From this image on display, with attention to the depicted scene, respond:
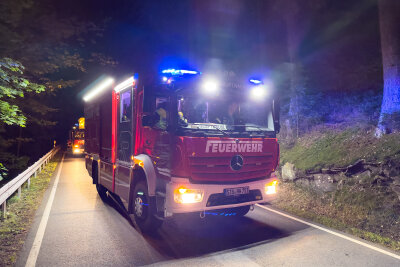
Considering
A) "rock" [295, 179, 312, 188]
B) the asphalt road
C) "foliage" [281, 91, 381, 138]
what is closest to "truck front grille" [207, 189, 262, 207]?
the asphalt road

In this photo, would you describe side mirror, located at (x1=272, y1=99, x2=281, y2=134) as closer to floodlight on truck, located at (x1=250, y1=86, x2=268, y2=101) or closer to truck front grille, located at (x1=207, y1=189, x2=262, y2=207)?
floodlight on truck, located at (x1=250, y1=86, x2=268, y2=101)

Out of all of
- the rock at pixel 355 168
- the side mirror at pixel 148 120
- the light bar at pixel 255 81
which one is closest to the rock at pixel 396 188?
the rock at pixel 355 168

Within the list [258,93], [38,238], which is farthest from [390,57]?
Result: [38,238]

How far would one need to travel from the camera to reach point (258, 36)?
53.8 feet

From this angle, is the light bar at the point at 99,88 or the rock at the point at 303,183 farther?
the rock at the point at 303,183

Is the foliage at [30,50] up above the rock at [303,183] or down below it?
above

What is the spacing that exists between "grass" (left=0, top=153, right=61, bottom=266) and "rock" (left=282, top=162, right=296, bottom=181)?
724 cm

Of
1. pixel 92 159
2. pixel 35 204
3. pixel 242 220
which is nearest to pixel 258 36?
pixel 92 159

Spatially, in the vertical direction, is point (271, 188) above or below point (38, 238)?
above

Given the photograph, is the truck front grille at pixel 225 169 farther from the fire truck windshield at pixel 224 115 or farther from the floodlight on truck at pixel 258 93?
the floodlight on truck at pixel 258 93

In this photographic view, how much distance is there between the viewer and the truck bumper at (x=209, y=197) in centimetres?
468

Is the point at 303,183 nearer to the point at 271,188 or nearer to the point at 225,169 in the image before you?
the point at 271,188

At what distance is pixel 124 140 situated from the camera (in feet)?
20.6

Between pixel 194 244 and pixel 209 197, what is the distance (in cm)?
86
